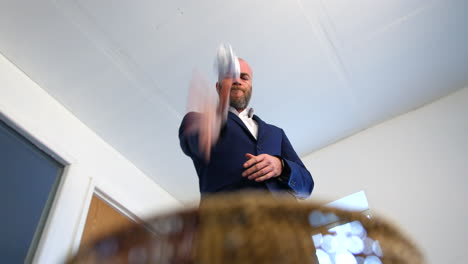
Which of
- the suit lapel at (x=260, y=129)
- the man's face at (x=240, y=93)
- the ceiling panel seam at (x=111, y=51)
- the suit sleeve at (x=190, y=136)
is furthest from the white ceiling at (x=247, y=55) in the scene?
the suit sleeve at (x=190, y=136)

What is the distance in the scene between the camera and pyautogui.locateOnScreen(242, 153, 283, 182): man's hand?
89 centimetres

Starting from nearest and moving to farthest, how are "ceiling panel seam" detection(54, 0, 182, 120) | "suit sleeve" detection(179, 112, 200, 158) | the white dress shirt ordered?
"suit sleeve" detection(179, 112, 200, 158) < the white dress shirt < "ceiling panel seam" detection(54, 0, 182, 120)

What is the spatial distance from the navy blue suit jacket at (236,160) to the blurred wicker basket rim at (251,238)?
625mm

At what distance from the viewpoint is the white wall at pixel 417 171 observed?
6.42 ft

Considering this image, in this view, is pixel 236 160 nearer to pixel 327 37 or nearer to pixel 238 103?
pixel 238 103

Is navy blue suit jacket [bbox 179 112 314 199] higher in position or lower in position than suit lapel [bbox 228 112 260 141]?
lower

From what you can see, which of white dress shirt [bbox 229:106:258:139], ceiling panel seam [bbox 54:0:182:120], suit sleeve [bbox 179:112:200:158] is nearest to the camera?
suit sleeve [bbox 179:112:200:158]

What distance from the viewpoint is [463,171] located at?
81.8 inches

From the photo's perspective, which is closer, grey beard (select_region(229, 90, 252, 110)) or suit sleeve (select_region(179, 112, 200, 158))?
suit sleeve (select_region(179, 112, 200, 158))

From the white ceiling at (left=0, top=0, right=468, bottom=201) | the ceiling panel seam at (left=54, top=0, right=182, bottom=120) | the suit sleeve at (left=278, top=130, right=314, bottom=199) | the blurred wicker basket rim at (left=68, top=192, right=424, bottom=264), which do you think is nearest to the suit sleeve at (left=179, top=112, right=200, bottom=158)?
the suit sleeve at (left=278, top=130, right=314, bottom=199)

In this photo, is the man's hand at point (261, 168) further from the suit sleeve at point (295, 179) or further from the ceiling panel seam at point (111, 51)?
the ceiling panel seam at point (111, 51)

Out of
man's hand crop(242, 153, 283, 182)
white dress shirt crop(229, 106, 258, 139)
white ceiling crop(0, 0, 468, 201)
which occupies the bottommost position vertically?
man's hand crop(242, 153, 283, 182)

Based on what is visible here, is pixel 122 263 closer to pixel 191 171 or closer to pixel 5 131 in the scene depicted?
pixel 5 131

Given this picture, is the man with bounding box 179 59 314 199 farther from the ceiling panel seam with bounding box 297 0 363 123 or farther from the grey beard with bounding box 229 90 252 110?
the ceiling panel seam with bounding box 297 0 363 123
